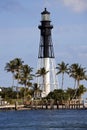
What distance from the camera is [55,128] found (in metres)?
96.4

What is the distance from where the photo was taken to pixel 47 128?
96.7 meters

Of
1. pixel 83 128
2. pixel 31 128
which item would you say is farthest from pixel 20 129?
pixel 83 128

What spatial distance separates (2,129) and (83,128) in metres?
13.3

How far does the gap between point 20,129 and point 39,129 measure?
3055mm

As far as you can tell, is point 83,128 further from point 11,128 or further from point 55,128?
point 11,128

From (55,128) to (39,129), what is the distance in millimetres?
2855

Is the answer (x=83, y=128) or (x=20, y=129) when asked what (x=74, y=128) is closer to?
(x=83, y=128)

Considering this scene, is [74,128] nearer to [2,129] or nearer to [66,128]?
[66,128]

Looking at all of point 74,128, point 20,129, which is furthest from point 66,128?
point 20,129

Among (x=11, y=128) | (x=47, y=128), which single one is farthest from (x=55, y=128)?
(x=11, y=128)

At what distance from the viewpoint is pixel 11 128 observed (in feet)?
327

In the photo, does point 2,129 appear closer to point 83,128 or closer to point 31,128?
point 31,128

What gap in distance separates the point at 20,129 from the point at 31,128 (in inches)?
117

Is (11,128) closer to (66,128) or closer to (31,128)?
(31,128)
